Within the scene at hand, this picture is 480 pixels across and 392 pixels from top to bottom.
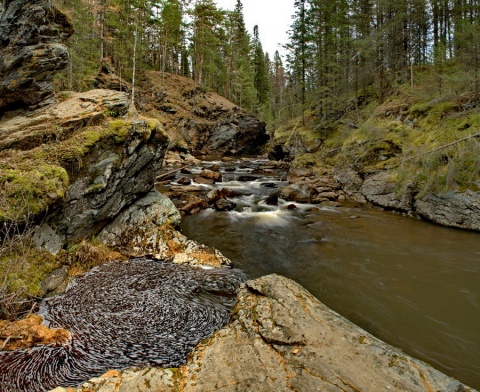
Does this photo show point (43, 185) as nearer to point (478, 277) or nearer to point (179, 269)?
point (179, 269)

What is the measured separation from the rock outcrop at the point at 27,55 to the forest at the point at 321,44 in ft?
8.30

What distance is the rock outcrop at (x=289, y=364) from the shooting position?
2.97m

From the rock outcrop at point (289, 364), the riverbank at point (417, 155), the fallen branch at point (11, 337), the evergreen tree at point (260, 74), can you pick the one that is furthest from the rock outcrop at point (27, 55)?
the evergreen tree at point (260, 74)

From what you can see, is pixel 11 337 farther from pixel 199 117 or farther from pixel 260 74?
pixel 260 74

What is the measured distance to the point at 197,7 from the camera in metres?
39.2

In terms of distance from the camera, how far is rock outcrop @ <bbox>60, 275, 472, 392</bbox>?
297cm

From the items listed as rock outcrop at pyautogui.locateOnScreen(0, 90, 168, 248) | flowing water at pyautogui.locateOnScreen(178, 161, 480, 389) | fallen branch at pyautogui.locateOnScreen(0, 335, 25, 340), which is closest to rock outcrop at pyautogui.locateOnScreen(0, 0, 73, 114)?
rock outcrop at pyautogui.locateOnScreen(0, 90, 168, 248)

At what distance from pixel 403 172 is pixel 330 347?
10.2 meters

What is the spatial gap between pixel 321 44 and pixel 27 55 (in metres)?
27.7

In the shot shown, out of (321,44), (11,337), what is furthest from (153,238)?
(321,44)

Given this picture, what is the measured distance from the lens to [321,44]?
2827cm

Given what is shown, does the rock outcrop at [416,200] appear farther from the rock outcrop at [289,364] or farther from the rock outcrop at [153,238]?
the rock outcrop at [289,364]

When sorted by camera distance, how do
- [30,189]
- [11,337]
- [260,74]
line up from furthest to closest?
[260,74], [30,189], [11,337]

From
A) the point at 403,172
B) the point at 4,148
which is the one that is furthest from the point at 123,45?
the point at 403,172
